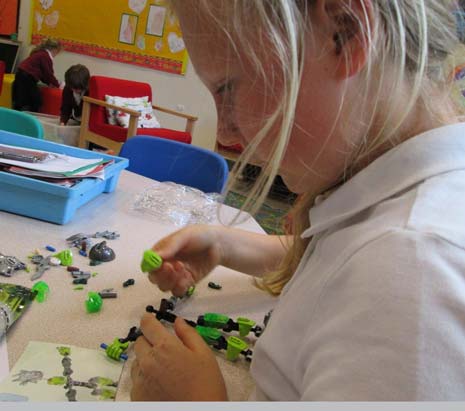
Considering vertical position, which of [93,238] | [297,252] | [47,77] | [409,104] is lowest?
[47,77]

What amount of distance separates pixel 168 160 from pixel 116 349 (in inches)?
40.0

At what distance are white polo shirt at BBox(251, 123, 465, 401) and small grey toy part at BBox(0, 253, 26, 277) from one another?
43 centimetres

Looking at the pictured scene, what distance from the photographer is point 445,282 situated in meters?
0.29

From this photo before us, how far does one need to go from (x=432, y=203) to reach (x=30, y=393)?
0.44m

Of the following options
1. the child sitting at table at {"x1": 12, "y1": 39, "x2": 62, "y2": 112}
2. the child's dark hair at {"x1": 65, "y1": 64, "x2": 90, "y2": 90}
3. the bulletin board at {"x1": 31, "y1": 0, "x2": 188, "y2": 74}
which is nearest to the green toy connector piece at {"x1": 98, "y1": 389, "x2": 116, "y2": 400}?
the child's dark hair at {"x1": 65, "y1": 64, "x2": 90, "y2": 90}

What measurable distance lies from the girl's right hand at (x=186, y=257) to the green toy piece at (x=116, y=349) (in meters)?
0.13

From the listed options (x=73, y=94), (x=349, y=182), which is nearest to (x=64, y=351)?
(x=349, y=182)

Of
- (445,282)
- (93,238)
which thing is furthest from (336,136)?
(93,238)

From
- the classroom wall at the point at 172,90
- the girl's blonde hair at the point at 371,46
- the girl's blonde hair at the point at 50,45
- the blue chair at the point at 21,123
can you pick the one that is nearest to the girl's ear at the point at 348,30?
the girl's blonde hair at the point at 371,46

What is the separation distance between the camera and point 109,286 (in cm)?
69

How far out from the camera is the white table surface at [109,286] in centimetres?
55

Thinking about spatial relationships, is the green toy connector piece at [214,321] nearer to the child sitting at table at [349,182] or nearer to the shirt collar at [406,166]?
the child sitting at table at [349,182]

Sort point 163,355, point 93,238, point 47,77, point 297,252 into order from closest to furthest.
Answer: point 163,355, point 297,252, point 93,238, point 47,77

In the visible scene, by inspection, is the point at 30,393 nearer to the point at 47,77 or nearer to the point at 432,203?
the point at 432,203
